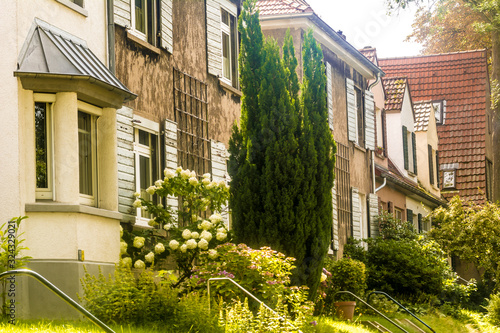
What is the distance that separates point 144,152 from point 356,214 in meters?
11.1

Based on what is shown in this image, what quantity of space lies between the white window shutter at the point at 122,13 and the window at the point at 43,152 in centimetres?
258

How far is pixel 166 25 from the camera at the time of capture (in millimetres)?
14531

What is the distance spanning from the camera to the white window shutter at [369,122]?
2538cm

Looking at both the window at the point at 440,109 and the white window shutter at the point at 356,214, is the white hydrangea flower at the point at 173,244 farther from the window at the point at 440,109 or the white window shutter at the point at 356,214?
the window at the point at 440,109

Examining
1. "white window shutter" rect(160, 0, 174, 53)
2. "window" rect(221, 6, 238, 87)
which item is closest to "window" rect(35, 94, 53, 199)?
"white window shutter" rect(160, 0, 174, 53)

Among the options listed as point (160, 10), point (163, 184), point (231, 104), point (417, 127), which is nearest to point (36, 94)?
point (163, 184)

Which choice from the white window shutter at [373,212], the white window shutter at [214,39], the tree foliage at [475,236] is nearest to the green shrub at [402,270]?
the white window shutter at [373,212]

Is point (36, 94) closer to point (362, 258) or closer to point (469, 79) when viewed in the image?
point (362, 258)

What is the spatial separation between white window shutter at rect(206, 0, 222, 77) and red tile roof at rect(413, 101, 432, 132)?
714 inches

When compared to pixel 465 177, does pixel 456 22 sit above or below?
above

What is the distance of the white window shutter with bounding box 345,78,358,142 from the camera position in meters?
23.7

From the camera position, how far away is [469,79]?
1478 inches

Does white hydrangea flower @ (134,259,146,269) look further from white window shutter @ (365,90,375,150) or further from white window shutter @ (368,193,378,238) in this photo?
white window shutter @ (365,90,375,150)

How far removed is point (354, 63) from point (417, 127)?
1002 cm
